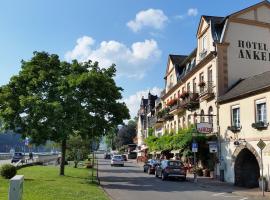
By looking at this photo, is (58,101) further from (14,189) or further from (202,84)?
(14,189)

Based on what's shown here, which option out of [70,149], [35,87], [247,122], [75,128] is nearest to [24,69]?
[35,87]

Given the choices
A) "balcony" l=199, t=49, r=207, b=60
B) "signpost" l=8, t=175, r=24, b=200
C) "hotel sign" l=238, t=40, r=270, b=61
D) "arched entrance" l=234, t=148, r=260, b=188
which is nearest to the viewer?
"signpost" l=8, t=175, r=24, b=200

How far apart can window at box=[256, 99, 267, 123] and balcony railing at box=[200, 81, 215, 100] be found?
7.74 m

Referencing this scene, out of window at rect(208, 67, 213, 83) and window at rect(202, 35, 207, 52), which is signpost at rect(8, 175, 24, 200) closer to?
window at rect(208, 67, 213, 83)

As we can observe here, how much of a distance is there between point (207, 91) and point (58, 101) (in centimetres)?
1319

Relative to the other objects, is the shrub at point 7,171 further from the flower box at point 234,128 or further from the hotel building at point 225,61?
the hotel building at point 225,61

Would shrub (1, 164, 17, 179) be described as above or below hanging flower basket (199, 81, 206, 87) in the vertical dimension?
below

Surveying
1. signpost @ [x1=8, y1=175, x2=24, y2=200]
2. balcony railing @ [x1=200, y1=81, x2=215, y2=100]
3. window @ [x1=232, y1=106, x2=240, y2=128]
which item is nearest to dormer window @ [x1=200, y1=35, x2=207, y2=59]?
balcony railing @ [x1=200, y1=81, x2=215, y2=100]

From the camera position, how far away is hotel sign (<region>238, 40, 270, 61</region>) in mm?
36531

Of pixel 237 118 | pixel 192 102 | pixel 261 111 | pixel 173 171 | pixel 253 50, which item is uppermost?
pixel 253 50

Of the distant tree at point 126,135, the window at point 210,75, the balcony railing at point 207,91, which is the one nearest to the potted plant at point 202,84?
the balcony railing at point 207,91

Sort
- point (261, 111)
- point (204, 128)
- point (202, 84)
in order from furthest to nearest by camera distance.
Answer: point (202, 84) → point (204, 128) → point (261, 111)

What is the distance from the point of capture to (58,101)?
3002 centimetres

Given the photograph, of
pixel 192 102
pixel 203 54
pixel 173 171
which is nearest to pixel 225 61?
pixel 203 54
